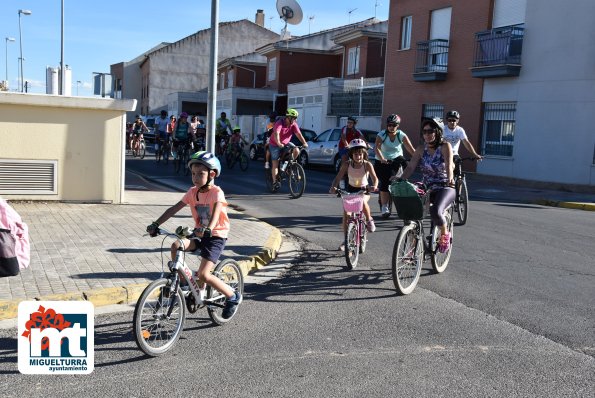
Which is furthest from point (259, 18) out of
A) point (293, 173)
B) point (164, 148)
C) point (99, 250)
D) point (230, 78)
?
point (99, 250)

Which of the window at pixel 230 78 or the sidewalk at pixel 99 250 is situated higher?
the window at pixel 230 78

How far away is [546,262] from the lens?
8.16m

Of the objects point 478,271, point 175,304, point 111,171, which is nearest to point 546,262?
point 478,271

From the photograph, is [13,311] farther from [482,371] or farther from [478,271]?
[478,271]

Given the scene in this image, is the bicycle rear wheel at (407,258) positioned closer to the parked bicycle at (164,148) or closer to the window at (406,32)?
the parked bicycle at (164,148)

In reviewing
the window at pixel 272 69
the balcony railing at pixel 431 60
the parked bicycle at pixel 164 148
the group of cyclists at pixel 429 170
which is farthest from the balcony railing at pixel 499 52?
the window at pixel 272 69

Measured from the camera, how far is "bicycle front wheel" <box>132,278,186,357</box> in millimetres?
4469

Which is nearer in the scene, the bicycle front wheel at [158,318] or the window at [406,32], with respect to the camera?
the bicycle front wheel at [158,318]

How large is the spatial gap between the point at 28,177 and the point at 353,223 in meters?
6.14

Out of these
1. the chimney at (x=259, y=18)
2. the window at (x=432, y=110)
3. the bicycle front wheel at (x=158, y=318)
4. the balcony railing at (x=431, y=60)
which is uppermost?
the chimney at (x=259, y=18)

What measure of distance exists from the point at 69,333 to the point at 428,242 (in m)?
4.07

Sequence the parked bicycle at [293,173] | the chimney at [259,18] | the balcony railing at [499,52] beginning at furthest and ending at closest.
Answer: the chimney at [259,18], the balcony railing at [499,52], the parked bicycle at [293,173]

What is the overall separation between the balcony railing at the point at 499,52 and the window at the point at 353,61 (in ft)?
47.1

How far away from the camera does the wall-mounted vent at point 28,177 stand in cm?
1078
